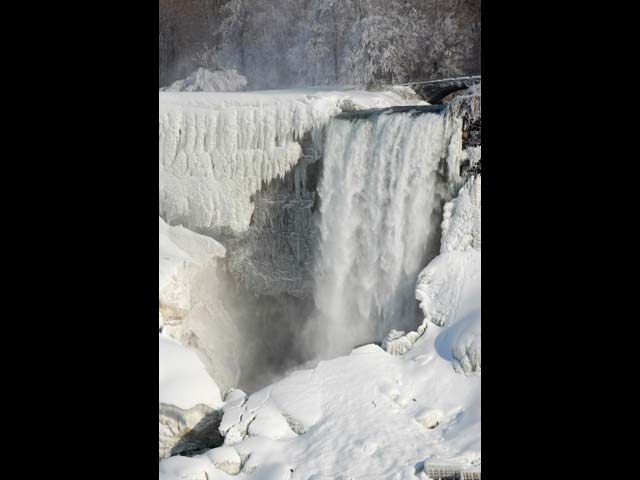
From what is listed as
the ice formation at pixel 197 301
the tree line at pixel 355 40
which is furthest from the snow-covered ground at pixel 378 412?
the tree line at pixel 355 40

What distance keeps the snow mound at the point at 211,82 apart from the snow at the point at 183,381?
4.83 m

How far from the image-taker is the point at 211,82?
10016 millimetres

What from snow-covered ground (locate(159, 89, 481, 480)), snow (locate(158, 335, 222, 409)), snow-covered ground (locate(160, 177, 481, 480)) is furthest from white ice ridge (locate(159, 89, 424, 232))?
snow-covered ground (locate(160, 177, 481, 480))

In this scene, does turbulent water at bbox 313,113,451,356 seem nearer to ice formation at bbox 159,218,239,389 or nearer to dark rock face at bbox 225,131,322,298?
dark rock face at bbox 225,131,322,298

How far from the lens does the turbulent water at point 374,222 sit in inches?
250

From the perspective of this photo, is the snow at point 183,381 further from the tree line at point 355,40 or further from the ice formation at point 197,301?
the tree line at point 355,40

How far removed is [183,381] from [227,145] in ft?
8.19

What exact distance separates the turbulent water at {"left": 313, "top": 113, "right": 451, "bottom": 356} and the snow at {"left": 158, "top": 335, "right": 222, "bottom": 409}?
1.60 metres

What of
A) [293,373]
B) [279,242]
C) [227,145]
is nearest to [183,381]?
[293,373]

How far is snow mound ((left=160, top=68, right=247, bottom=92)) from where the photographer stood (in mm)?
9867
